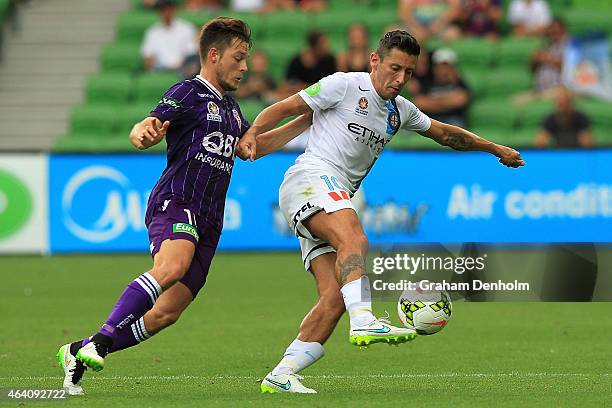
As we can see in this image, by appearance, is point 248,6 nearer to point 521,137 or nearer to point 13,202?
point 521,137

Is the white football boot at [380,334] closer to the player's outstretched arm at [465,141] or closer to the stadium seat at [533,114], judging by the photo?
the player's outstretched arm at [465,141]

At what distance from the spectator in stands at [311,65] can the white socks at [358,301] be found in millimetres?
12827

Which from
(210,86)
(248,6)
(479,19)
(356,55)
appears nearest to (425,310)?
(210,86)

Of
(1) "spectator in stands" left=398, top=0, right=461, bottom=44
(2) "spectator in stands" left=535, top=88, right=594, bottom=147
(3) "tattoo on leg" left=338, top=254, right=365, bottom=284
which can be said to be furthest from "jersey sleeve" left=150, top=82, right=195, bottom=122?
(1) "spectator in stands" left=398, top=0, right=461, bottom=44

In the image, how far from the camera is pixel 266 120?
25.6ft

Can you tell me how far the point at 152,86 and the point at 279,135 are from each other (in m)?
14.1

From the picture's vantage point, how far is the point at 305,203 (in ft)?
25.6

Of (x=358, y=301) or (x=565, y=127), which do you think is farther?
(x=565, y=127)

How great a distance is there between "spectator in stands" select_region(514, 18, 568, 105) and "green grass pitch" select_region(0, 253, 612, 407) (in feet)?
23.6

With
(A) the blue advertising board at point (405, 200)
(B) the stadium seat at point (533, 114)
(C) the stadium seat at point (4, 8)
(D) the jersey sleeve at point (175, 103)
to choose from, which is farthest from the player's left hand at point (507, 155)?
(C) the stadium seat at point (4, 8)

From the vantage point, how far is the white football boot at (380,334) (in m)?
7.17

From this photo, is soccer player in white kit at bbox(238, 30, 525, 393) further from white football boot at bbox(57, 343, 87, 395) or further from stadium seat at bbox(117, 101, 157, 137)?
stadium seat at bbox(117, 101, 157, 137)

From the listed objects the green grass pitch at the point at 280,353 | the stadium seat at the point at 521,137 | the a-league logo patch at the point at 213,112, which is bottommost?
the green grass pitch at the point at 280,353

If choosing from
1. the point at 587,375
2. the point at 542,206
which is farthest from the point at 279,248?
the point at 587,375
